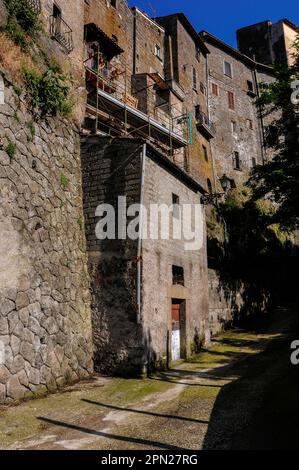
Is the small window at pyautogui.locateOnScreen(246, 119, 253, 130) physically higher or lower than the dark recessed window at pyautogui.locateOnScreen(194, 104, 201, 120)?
higher

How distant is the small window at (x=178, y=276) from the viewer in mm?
12269

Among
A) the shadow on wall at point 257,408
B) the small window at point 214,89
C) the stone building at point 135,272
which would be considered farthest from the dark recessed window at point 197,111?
the shadow on wall at point 257,408

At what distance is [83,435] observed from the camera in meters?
5.43

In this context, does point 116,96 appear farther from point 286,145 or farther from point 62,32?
point 286,145

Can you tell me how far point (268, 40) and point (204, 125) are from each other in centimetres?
2091

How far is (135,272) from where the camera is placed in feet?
32.3

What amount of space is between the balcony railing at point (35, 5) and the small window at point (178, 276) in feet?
29.9

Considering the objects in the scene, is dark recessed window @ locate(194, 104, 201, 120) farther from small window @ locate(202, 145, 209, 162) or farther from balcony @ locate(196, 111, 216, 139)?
small window @ locate(202, 145, 209, 162)

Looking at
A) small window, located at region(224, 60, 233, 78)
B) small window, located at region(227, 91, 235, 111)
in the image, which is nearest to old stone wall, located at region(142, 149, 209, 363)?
small window, located at region(227, 91, 235, 111)

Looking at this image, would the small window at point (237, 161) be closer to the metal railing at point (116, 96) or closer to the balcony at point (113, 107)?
the metal railing at point (116, 96)

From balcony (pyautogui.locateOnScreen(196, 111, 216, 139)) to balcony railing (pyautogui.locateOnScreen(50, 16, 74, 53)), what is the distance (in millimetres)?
17794

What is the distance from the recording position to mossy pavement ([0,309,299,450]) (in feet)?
17.0

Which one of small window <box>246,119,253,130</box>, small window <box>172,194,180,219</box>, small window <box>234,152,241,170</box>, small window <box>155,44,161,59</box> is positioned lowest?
small window <box>172,194,180,219</box>
